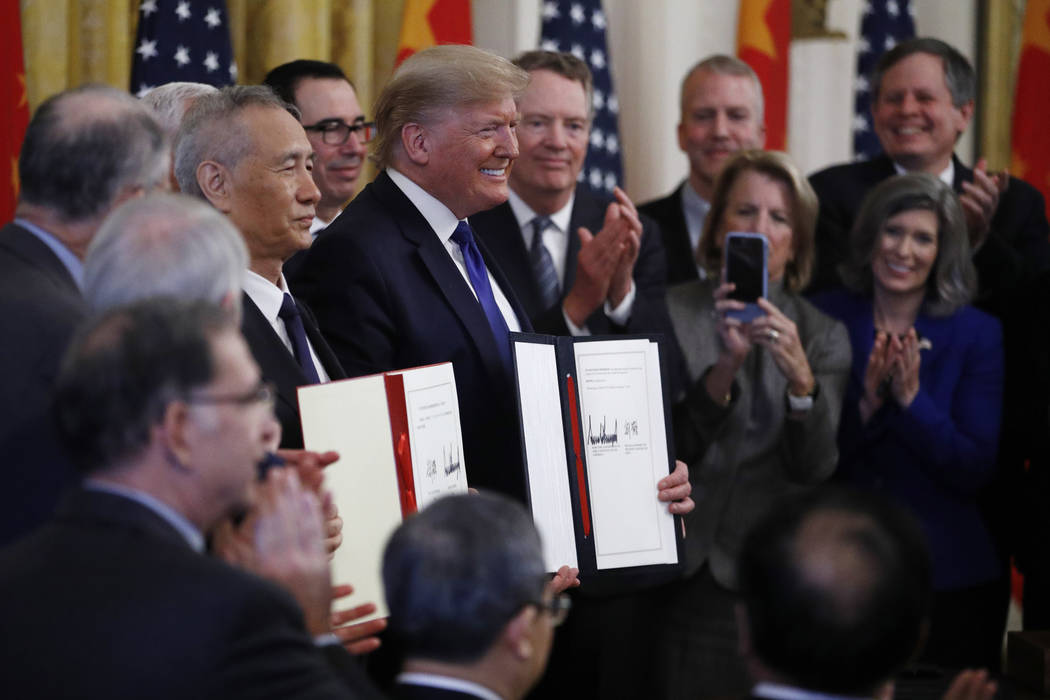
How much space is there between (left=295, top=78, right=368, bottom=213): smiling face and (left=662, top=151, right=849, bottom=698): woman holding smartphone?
1.20m

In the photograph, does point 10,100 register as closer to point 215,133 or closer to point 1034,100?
point 215,133

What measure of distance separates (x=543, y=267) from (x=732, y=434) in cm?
85

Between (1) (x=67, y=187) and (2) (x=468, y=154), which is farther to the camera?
(2) (x=468, y=154)

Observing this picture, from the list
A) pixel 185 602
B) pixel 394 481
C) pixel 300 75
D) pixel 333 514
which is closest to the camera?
pixel 185 602

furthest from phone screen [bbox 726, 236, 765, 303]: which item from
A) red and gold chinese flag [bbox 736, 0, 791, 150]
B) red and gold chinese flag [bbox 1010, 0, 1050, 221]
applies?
red and gold chinese flag [bbox 1010, 0, 1050, 221]

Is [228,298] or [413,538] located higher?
[228,298]

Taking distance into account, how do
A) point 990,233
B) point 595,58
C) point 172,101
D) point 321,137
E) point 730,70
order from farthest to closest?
point 595,58, point 730,70, point 990,233, point 321,137, point 172,101

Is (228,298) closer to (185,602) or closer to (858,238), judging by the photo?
(185,602)

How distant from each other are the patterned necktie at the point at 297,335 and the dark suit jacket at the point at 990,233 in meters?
2.69

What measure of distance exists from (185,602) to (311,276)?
1650 millimetres

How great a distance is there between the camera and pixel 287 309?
291 cm

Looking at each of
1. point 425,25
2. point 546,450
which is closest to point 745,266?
point 546,450

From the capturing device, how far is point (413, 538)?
6.40 feet

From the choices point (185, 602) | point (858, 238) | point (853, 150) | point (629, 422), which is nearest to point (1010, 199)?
point (858, 238)
